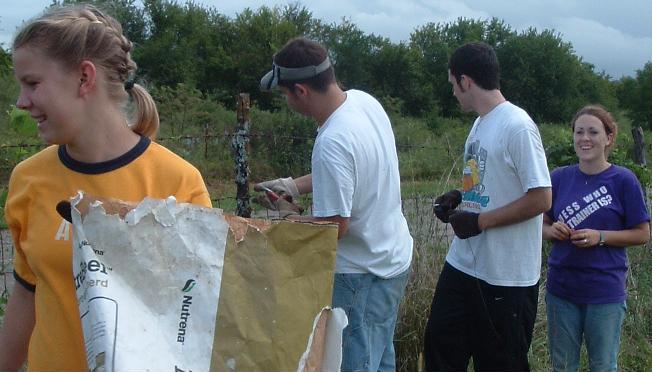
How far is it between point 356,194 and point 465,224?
0.69 m

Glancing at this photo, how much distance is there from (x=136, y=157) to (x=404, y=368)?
3124mm

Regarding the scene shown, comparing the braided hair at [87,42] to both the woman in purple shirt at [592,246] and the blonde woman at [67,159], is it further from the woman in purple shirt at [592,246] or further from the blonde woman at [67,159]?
the woman in purple shirt at [592,246]

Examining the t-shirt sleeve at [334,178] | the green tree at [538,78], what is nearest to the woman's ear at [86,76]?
the t-shirt sleeve at [334,178]

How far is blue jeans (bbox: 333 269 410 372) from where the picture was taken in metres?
3.43

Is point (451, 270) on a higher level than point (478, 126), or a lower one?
lower

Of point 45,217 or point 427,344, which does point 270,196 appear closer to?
point 427,344

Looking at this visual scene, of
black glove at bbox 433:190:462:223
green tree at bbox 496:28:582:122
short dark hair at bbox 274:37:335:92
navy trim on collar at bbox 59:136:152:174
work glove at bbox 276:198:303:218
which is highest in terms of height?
short dark hair at bbox 274:37:335:92

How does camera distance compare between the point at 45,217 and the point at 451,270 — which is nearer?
the point at 45,217

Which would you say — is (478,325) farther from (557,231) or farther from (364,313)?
(364,313)

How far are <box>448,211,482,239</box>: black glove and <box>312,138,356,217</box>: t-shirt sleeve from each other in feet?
2.38

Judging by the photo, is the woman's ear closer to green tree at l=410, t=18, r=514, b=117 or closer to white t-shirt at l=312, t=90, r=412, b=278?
white t-shirt at l=312, t=90, r=412, b=278

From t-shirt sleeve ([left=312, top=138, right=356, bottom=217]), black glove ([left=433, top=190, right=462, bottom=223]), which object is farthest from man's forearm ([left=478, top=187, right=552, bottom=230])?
t-shirt sleeve ([left=312, top=138, right=356, bottom=217])

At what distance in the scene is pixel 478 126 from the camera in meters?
4.01

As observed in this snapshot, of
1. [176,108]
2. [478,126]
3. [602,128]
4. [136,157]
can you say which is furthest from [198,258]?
[176,108]
